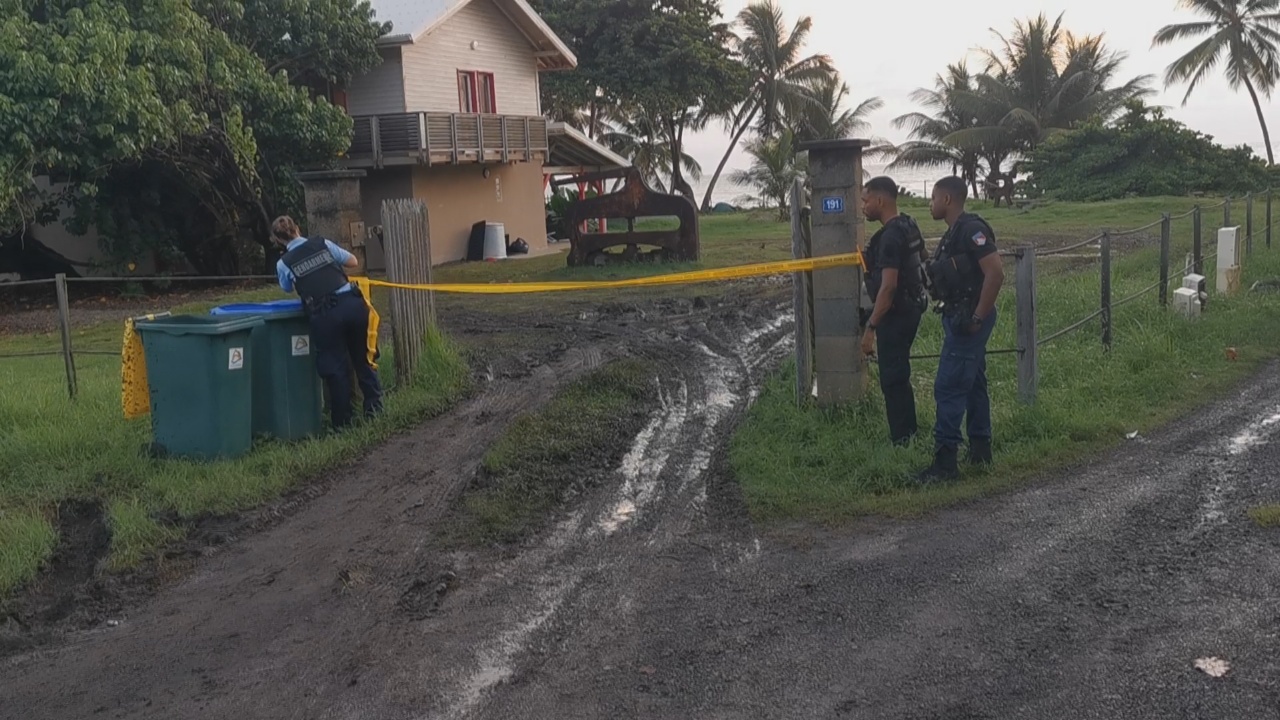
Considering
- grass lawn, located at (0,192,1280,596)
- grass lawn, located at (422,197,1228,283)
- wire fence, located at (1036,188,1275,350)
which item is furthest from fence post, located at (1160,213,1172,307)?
grass lawn, located at (422,197,1228,283)

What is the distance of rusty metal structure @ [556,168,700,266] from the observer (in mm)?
Answer: 20109

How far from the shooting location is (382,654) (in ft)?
15.1

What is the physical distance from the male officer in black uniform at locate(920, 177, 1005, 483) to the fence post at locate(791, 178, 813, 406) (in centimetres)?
148

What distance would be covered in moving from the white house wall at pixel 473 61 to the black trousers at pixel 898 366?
1985cm

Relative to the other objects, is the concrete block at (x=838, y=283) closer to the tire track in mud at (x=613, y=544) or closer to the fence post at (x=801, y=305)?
the fence post at (x=801, y=305)

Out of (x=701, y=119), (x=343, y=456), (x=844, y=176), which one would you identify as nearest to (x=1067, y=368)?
(x=844, y=176)

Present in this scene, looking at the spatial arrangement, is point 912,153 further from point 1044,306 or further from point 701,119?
point 1044,306

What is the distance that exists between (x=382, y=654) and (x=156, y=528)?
239 cm

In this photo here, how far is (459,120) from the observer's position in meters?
25.5

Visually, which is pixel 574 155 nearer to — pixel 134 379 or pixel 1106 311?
pixel 1106 311

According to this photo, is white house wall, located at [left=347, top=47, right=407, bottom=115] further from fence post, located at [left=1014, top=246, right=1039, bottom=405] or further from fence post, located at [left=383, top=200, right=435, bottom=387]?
fence post, located at [left=1014, top=246, right=1039, bottom=405]

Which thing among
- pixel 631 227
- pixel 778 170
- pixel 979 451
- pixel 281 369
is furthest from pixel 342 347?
pixel 778 170

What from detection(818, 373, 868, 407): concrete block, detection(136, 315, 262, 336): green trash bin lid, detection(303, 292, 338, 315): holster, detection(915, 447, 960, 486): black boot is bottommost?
detection(915, 447, 960, 486): black boot

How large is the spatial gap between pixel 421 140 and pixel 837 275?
18072 mm
